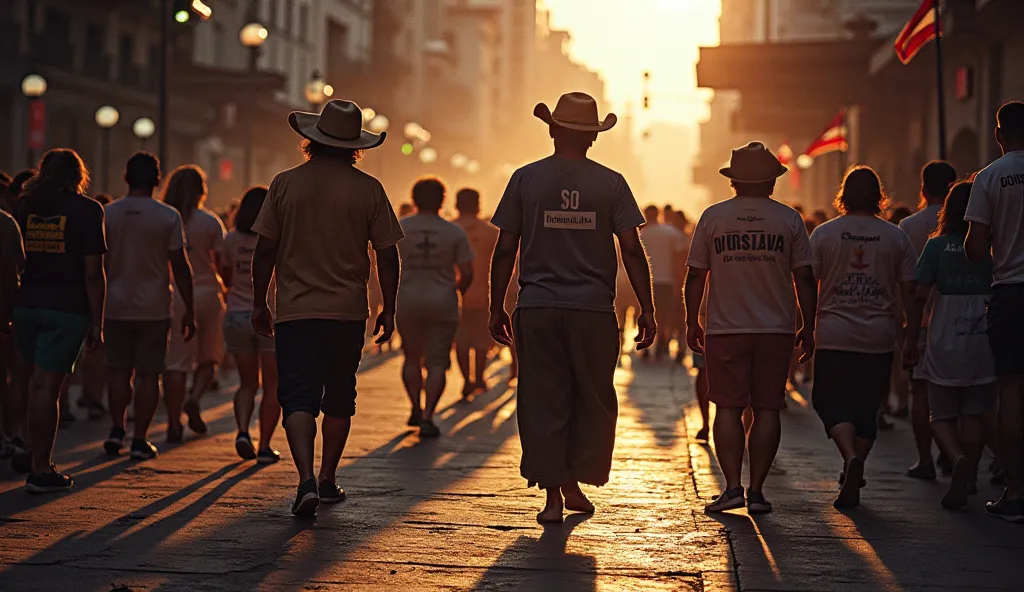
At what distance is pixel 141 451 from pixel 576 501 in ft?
10.8

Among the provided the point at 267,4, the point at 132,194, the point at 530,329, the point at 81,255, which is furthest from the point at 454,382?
the point at 267,4

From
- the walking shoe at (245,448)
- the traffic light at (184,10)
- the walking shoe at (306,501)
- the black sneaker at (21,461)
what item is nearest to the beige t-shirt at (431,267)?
the walking shoe at (245,448)

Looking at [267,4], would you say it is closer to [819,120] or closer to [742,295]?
[819,120]

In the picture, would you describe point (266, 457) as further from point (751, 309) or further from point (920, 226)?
point (920, 226)

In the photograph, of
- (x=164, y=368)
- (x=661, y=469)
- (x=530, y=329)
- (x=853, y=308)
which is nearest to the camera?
(x=530, y=329)

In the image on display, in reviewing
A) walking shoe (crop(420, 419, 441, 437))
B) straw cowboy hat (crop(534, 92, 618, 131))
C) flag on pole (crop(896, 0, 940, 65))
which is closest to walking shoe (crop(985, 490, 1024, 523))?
straw cowboy hat (crop(534, 92, 618, 131))

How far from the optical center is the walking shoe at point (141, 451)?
388 inches

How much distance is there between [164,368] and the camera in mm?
10609

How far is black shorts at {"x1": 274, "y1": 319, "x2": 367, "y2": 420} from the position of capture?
25.2 ft

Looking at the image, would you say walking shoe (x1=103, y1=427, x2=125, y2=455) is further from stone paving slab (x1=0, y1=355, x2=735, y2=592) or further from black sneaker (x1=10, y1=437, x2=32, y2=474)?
black sneaker (x1=10, y1=437, x2=32, y2=474)

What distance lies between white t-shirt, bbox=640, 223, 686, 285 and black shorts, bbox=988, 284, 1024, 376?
38.9 ft

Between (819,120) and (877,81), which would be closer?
(877,81)

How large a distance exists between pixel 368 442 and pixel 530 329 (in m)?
3.65

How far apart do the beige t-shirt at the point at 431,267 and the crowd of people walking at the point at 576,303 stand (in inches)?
74.5
